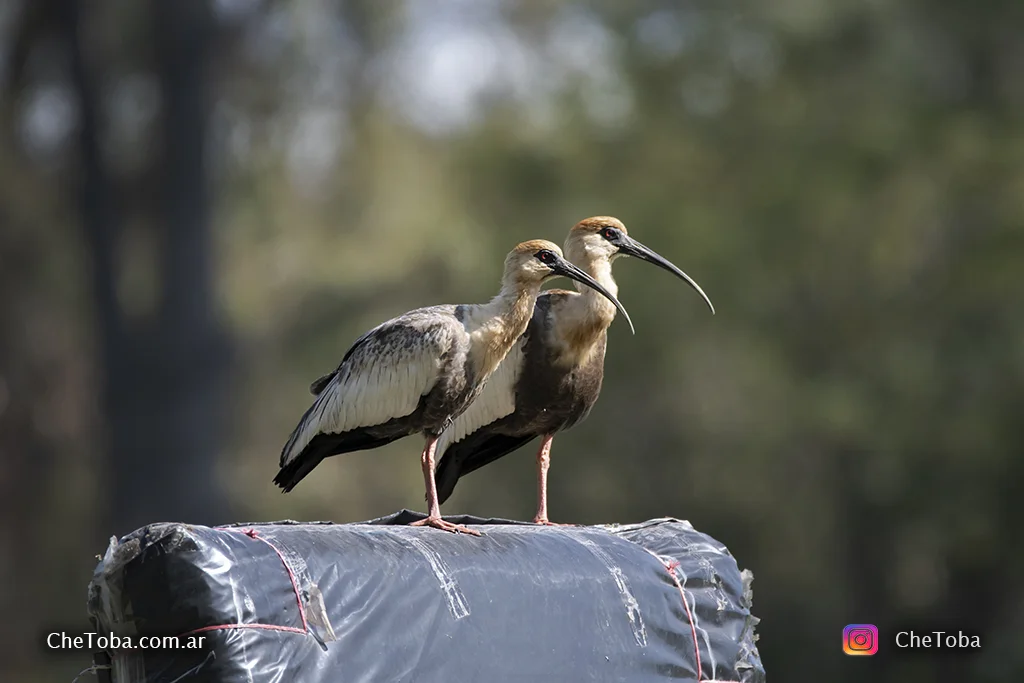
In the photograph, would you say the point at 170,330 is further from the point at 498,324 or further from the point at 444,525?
the point at 444,525

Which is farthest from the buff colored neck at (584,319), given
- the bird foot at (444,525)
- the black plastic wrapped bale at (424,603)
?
the bird foot at (444,525)

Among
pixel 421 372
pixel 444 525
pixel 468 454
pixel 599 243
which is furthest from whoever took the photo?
pixel 468 454

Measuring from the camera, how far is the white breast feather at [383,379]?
7.57 meters

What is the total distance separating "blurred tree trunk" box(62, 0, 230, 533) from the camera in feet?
80.8

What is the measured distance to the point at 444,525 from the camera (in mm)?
7000

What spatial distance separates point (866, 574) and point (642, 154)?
7588 mm

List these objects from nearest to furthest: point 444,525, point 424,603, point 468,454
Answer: point 424,603 < point 444,525 < point 468,454

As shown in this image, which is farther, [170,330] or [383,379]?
[170,330]

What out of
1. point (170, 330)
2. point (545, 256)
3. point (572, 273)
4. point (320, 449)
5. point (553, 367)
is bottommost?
point (170, 330)

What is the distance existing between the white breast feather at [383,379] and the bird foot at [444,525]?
0.72 meters

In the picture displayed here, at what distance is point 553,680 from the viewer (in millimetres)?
6234

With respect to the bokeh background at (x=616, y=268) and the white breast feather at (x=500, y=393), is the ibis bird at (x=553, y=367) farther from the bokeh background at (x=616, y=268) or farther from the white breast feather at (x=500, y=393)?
the bokeh background at (x=616, y=268)

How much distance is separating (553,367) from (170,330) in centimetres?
1716

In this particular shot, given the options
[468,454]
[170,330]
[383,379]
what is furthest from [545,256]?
[170,330]
